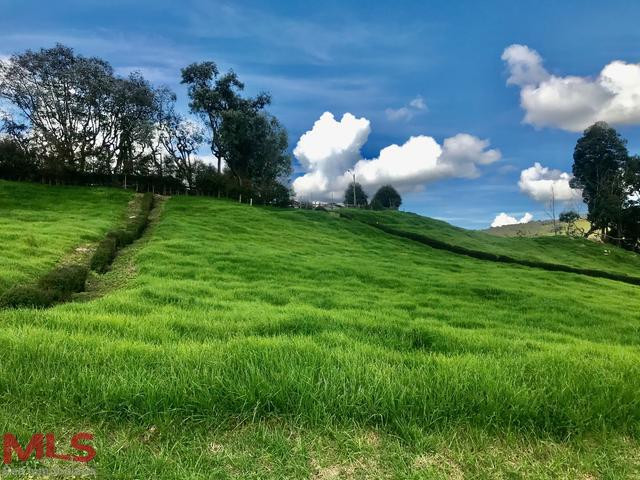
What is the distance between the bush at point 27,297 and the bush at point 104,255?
6299 millimetres

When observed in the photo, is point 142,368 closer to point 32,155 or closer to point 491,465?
point 491,465

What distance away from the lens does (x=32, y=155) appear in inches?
2117

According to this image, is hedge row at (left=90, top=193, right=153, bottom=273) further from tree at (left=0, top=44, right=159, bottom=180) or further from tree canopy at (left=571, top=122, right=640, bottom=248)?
tree canopy at (left=571, top=122, right=640, bottom=248)

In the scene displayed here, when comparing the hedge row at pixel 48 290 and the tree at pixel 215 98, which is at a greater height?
the tree at pixel 215 98

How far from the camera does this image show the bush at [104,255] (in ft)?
52.1

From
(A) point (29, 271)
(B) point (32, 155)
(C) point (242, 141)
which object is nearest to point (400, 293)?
(A) point (29, 271)

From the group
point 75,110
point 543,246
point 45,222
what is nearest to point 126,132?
point 75,110

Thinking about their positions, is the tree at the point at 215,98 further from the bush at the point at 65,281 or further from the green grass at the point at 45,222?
the bush at the point at 65,281

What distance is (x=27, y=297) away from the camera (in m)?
8.84

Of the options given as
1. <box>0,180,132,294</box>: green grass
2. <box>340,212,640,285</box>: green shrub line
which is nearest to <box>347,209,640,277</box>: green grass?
<box>340,212,640,285</box>: green shrub line

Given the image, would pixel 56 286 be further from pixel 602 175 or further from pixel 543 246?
pixel 602 175

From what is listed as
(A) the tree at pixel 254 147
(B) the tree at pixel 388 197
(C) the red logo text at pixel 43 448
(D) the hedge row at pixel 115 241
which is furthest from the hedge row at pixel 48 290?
(B) the tree at pixel 388 197

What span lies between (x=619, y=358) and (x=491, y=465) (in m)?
4.10

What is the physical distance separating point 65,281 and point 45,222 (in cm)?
1986
